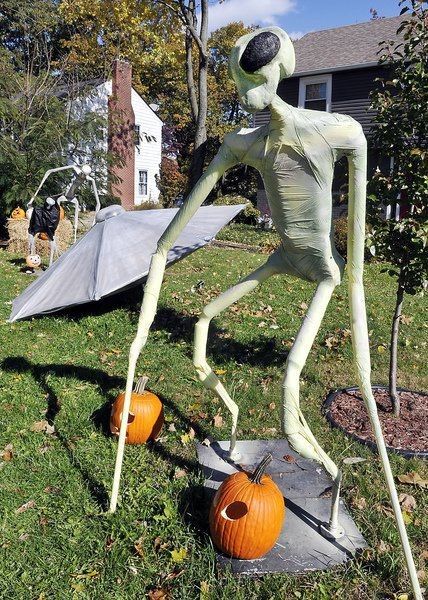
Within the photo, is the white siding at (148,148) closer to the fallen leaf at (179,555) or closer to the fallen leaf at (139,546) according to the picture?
the fallen leaf at (139,546)

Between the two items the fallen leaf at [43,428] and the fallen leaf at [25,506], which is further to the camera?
the fallen leaf at [43,428]

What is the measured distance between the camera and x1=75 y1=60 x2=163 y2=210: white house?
2189cm

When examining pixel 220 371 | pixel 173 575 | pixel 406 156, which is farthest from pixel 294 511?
pixel 406 156

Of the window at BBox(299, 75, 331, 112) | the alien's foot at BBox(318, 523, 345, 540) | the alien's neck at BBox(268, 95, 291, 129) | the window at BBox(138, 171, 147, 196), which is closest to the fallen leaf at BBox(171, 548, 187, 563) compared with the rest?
the alien's foot at BBox(318, 523, 345, 540)

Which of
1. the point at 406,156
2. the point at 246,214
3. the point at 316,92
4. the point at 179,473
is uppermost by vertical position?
the point at 316,92

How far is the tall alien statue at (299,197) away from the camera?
91.4 inches

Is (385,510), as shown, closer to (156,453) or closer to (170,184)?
(156,453)

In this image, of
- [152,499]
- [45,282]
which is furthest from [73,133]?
[152,499]

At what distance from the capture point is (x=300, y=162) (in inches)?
98.5

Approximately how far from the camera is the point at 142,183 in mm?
27859

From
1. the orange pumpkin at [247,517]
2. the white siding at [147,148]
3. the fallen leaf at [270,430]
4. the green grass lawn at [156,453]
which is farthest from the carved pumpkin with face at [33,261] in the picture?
the white siding at [147,148]

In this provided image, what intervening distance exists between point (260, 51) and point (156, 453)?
9.63 feet

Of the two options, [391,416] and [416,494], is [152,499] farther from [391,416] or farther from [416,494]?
[391,416]

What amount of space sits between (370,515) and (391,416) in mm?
1516
